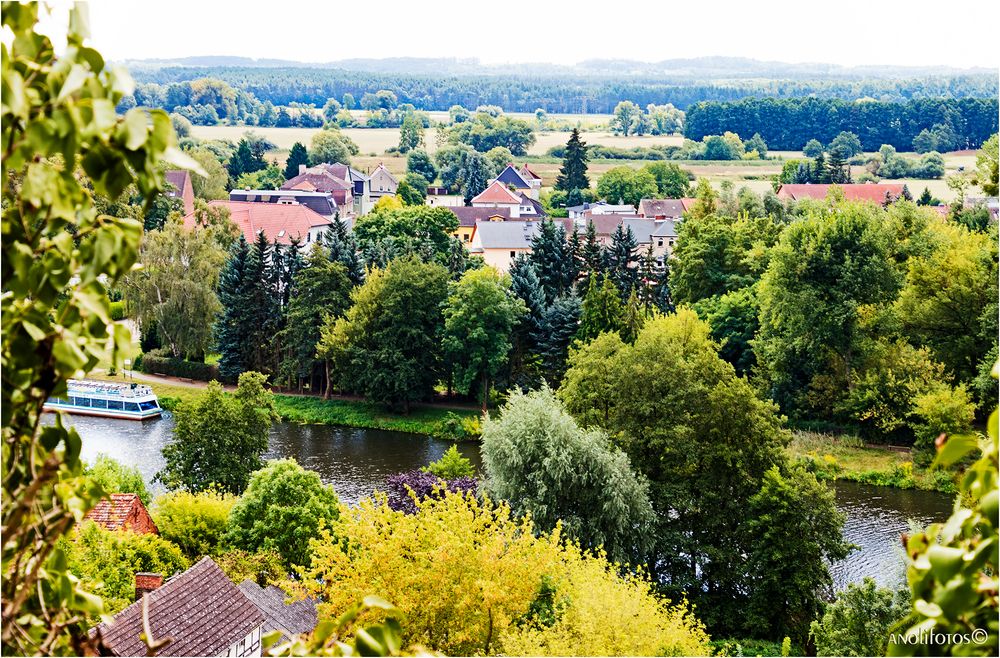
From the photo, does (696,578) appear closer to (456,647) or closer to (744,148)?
(456,647)

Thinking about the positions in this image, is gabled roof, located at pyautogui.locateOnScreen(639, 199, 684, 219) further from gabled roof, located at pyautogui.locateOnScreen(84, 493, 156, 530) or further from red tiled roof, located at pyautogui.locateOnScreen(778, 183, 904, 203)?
gabled roof, located at pyautogui.locateOnScreen(84, 493, 156, 530)

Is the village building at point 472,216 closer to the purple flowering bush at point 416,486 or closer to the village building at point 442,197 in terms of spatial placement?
the village building at point 442,197

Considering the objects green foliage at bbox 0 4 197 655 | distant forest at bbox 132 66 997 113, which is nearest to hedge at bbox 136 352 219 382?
green foliage at bbox 0 4 197 655

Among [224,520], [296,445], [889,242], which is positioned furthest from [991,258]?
[224,520]

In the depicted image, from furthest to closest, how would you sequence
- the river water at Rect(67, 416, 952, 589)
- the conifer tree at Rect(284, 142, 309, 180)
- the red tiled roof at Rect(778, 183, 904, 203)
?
the conifer tree at Rect(284, 142, 309, 180) < the red tiled roof at Rect(778, 183, 904, 203) < the river water at Rect(67, 416, 952, 589)

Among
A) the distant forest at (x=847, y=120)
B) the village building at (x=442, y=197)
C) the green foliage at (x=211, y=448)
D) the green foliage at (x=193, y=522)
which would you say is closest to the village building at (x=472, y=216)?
the village building at (x=442, y=197)

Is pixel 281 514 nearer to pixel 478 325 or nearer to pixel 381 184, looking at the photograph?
pixel 478 325

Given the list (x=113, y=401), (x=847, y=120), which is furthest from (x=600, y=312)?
(x=847, y=120)
